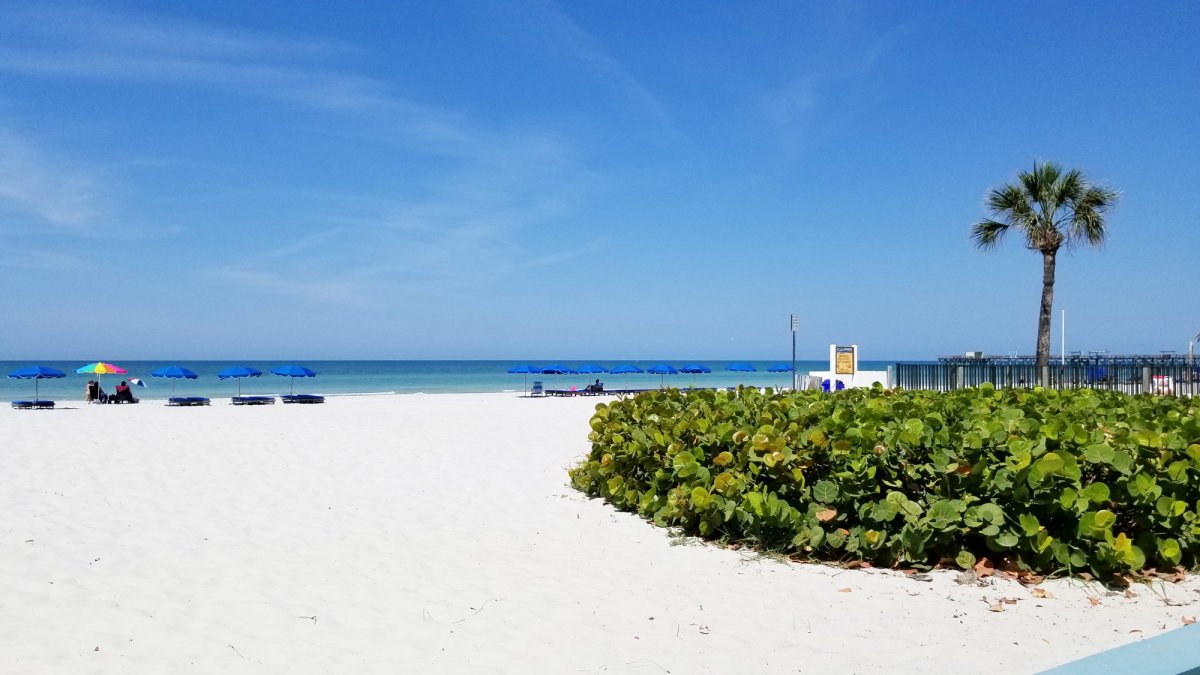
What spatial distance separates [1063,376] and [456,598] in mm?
20466

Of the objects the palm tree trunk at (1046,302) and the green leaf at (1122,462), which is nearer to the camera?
the green leaf at (1122,462)

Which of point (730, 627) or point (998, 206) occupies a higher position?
point (998, 206)

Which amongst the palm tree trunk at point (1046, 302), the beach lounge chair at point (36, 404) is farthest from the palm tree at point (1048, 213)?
the beach lounge chair at point (36, 404)

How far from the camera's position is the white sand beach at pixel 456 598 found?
3820 millimetres

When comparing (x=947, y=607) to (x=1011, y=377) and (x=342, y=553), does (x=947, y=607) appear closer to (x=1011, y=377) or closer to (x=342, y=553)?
(x=342, y=553)

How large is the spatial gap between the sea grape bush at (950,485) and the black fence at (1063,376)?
14.3 metres

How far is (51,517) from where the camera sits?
273 inches

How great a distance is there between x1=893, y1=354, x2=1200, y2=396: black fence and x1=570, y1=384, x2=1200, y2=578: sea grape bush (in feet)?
47.1

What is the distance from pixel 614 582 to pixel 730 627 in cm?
108

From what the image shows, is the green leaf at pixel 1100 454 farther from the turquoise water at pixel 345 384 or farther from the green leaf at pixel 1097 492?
the turquoise water at pixel 345 384

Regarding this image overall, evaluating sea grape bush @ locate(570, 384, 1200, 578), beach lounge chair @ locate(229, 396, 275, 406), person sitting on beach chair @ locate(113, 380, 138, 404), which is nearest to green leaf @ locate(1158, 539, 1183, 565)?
sea grape bush @ locate(570, 384, 1200, 578)

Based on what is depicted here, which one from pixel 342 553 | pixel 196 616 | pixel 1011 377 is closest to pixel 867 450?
pixel 342 553

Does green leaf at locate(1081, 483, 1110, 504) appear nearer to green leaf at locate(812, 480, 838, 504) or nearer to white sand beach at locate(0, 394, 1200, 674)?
white sand beach at locate(0, 394, 1200, 674)

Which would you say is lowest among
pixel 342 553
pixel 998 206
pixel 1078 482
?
pixel 342 553
